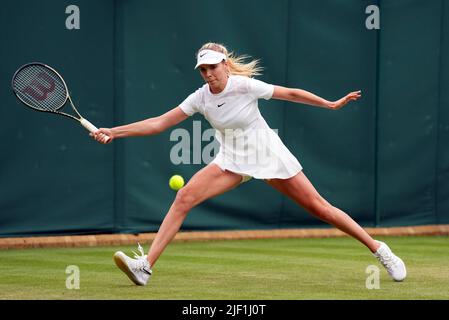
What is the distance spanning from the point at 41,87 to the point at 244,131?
1441 millimetres

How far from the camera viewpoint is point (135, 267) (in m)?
7.09

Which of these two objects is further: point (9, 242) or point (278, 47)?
point (278, 47)

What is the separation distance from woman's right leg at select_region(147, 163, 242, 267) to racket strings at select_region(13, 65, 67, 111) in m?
1.09

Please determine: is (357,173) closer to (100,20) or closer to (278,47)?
(278,47)

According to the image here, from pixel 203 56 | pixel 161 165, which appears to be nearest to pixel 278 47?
pixel 161 165

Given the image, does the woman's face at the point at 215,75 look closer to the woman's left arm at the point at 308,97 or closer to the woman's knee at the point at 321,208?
the woman's left arm at the point at 308,97

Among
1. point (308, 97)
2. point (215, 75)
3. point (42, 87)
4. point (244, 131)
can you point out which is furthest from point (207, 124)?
point (308, 97)

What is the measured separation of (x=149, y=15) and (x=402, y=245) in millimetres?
3279

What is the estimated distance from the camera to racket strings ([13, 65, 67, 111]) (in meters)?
7.61

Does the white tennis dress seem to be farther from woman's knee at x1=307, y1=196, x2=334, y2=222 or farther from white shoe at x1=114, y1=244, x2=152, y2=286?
white shoe at x1=114, y1=244, x2=152, y2=286

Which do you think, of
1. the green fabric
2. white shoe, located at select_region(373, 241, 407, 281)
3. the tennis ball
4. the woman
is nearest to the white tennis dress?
the woman

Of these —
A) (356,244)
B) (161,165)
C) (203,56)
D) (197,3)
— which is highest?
(197,3)

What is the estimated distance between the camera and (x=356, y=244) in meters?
10.8

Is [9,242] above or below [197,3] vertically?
below
